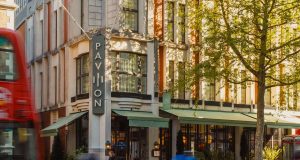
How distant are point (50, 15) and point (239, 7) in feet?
51.5

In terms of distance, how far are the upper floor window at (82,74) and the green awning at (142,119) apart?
316 centimetres

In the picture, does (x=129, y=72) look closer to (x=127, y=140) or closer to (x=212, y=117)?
(x=127, y=140)

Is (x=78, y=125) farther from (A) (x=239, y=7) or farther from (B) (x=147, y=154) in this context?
(A) (x=239, y=7)

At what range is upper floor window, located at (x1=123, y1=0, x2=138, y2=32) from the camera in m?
35.8

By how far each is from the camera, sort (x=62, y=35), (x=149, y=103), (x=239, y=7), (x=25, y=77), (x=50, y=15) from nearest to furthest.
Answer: (x=25, y=77)
(x=239, y=7)
(x=149, y=103)
(x=62, y=35)
(x=50, y=15)

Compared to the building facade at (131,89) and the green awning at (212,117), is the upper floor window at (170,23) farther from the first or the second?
the green awning at (212,117)

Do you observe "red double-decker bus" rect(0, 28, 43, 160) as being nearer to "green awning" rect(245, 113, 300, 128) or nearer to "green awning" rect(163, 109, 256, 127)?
"green awning" rect(163, 109, 256, 127)

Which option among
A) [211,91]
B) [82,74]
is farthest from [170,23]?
[82,74]

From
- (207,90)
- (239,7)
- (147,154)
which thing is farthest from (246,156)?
(239,7)

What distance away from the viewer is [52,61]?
137ft

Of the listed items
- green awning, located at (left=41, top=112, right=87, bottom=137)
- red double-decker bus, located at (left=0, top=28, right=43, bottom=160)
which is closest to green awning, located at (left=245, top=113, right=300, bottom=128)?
green awning, located at (left=41, top=112, right=87, bottom=137)

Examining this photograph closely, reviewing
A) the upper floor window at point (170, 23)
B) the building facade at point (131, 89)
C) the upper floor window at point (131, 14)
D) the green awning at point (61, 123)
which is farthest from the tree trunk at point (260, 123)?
the green awning at point (61, 123)

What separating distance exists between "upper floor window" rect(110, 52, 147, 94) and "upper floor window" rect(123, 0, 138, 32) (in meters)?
1.51

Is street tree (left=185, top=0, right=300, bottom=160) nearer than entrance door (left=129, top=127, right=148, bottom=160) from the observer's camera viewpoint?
Yes
